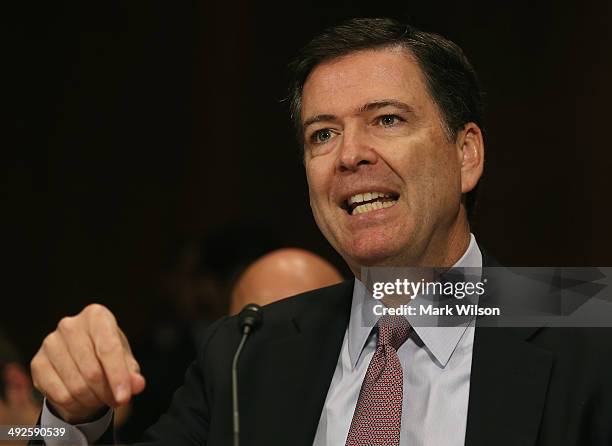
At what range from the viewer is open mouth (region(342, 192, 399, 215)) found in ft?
6.23

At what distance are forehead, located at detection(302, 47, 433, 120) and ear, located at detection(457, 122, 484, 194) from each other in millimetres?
136

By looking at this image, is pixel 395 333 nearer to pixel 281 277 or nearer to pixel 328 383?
pixel 328 383

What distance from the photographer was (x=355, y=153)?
189 centimetres

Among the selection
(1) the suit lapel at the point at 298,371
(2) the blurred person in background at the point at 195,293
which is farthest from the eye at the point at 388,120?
(2) the blurred person in background at the point at 195,293

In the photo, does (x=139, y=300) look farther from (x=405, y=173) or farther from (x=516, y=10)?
(x=405, y=173)

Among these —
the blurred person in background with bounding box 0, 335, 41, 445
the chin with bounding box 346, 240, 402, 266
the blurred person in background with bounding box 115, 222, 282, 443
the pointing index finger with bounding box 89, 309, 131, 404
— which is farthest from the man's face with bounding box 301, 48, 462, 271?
the blurred person in background with bounding box 115, 222, 282, 443

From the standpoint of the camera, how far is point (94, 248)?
4.09 metres

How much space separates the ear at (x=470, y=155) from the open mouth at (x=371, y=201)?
8.3 inches

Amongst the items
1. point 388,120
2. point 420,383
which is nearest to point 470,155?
point 388,120

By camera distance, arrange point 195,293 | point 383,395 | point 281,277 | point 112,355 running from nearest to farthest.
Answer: point 112,355 < point 383,395 < point 281,277 < point 195,293

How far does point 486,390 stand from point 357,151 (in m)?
0.54

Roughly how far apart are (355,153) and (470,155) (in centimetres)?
31

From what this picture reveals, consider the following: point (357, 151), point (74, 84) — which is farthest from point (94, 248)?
point (357, 151)

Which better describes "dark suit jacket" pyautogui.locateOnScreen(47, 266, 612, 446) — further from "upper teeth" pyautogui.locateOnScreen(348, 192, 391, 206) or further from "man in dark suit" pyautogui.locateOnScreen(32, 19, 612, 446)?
"upper teeth" pyautogui.locateOnScreen(348, 192, 391, 206)
